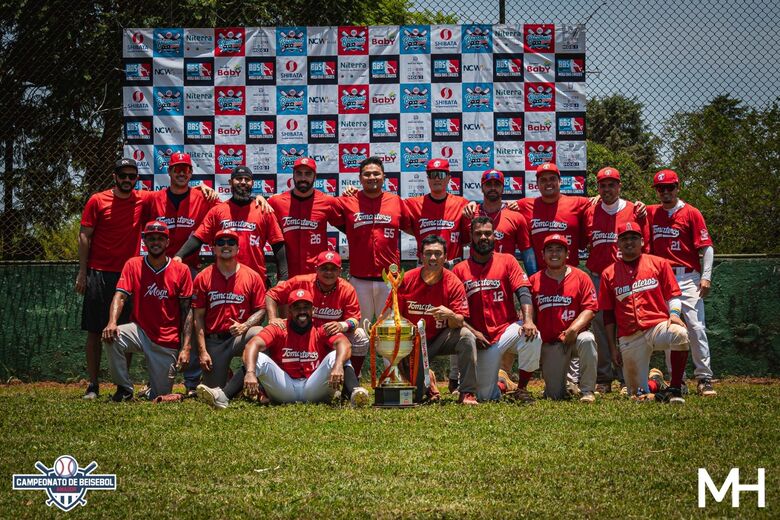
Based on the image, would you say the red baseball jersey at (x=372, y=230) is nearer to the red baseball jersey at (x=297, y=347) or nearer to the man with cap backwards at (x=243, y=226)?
the man with cap backwards at (x=243, y=226)

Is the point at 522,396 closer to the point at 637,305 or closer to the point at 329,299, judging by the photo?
the point at 637,305

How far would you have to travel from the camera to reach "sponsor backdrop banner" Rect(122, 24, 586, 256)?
33.5 ft

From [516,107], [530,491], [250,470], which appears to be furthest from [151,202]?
[530,491]

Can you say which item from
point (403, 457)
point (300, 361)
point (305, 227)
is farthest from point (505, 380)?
point (403, 457)

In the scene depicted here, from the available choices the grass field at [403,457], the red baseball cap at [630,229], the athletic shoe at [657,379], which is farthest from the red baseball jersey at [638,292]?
the grass field at [403,457]

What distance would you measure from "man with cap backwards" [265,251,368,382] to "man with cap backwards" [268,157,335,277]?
0.71 metres

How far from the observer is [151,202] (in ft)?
30.4

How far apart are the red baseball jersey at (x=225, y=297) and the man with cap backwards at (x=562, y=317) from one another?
2704 mm

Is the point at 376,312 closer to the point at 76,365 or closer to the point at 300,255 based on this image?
the point at 300,255

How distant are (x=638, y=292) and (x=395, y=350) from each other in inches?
92.3

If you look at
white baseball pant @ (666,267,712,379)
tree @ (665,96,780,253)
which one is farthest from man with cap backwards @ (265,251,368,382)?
tree @ (665,96,780,253)

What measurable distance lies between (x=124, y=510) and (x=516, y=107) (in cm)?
714

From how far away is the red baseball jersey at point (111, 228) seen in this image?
30.0ft

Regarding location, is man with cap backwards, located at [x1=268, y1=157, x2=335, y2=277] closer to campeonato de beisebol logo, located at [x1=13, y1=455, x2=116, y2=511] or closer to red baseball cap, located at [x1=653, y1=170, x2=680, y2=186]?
red baseball cap, located at [x1=653, y1=170, x2=680, y2=186]
